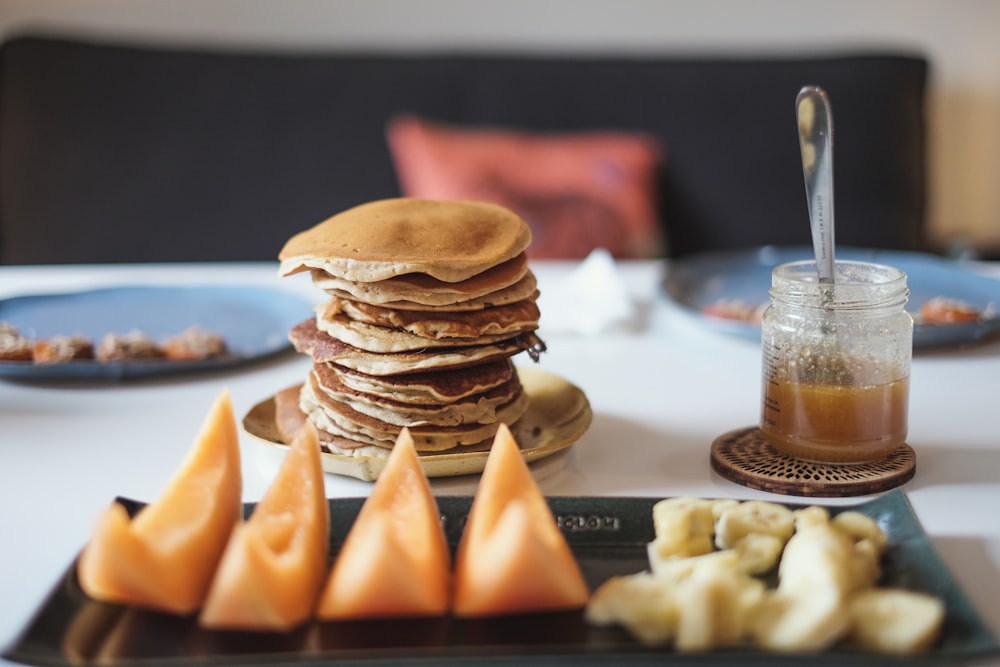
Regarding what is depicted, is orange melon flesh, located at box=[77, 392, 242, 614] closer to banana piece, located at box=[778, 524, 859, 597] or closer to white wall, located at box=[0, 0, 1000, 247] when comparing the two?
banana piece, located at box=[778, 524, 859, 597]

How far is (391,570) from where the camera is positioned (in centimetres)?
71

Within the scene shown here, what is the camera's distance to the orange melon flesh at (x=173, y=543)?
27.7 inches

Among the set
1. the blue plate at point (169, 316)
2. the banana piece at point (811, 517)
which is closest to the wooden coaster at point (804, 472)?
the banana piece at point (811, 517)

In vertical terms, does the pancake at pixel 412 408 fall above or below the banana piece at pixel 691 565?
above

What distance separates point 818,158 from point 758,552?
39cm

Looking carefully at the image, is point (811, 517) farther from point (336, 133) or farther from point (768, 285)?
point (336, 133)

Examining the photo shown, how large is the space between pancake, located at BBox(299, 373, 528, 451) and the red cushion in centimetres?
160

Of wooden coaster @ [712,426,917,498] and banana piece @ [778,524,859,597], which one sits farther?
wooden coaster @ [712,426,917,498]

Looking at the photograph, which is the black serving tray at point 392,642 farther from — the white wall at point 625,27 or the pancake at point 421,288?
the white wall at point 625,27

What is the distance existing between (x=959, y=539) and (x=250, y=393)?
2.77 ft

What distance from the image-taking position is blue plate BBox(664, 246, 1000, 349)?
5.07 feet

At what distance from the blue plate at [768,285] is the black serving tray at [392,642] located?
2.67ft

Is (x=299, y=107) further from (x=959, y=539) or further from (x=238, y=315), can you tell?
(x=959, y=539)

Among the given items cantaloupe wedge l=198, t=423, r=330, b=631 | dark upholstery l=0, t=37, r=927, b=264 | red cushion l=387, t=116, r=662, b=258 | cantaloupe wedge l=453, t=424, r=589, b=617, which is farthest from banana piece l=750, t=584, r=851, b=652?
dark upholstery l=0, t=37, r=927, b=264
